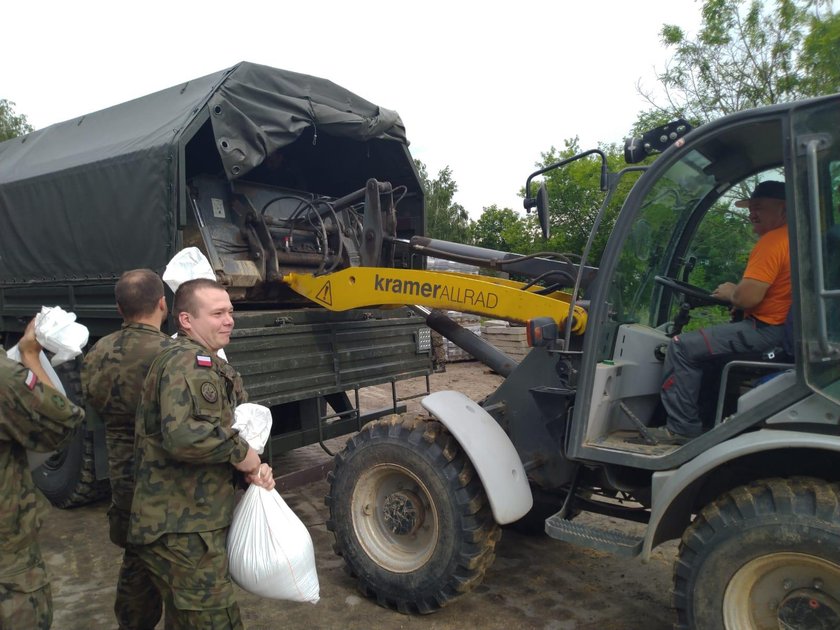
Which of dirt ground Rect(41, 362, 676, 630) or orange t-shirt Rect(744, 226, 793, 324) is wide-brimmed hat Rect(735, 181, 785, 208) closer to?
orange t-shirt Rect(744, 226, 793, 324)

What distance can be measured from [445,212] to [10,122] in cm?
1984

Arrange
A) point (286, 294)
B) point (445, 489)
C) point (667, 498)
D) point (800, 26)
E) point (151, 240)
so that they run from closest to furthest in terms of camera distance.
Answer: point (667, 498), point (445, 489), point (151, 240), point (286, 294), point (800, 26)

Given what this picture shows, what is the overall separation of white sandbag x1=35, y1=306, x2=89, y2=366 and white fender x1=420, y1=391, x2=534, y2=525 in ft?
5.52

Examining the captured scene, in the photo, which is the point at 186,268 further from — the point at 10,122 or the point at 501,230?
the point at 10,122

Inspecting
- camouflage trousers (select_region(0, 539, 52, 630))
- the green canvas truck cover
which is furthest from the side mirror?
camouflage trousers (select_region(0, 539, 52, 630))

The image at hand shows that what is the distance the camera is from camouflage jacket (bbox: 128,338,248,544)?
228cm

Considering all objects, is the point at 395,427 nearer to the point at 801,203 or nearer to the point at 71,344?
the point at 71,344

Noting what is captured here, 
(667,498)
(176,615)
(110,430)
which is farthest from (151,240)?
(667,498)

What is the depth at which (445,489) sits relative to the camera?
131 inches

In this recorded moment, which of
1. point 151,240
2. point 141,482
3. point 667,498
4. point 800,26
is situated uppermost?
point 800,26

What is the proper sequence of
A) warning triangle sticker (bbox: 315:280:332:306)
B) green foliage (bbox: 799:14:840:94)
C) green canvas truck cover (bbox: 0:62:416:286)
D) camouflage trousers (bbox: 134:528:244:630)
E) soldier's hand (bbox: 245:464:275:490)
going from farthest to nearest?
green foliage (bbox: 799:14:840:94) < warning triangle sticker (bbox: 315:280:332:306) < green canvas truck cover (bbox: 0:62:416:286) < soldier's hand (bbox: 245:464:275:490) < camouflage trousers (bbox: 134:528:244:630)

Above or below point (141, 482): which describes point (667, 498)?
below

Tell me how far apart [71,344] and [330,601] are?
2.01 meters

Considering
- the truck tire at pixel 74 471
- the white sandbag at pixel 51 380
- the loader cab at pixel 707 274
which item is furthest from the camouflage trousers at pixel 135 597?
the truck tire at pixel 74 471
